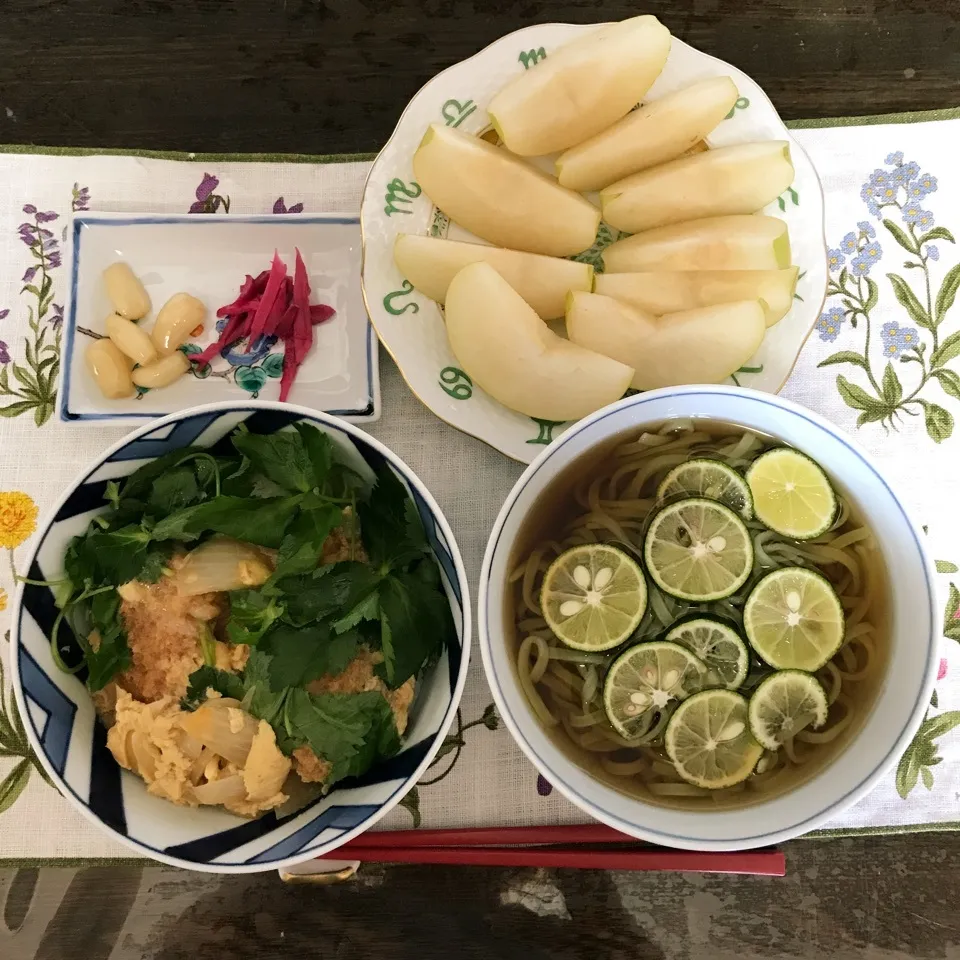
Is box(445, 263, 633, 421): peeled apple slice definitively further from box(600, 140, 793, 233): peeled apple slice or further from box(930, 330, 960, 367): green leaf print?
box(930, 330, 960, 367): green leaf print

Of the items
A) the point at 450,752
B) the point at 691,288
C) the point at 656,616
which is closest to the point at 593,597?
the point at 656,616

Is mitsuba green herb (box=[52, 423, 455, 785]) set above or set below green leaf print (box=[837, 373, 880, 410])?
below

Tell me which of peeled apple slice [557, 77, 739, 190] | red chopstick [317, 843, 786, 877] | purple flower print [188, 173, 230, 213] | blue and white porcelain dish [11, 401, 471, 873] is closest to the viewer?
blue and white porcelain dish [11, 401, 471, 873]

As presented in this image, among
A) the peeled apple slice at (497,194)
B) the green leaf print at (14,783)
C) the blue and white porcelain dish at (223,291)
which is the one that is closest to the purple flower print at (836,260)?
the peeled apple slice at (497,194)

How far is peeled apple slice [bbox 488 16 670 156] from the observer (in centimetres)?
120

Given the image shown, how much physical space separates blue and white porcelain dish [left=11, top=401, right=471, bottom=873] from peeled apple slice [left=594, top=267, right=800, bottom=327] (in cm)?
52

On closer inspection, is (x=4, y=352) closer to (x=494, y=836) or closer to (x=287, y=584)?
(x=287, y=584)

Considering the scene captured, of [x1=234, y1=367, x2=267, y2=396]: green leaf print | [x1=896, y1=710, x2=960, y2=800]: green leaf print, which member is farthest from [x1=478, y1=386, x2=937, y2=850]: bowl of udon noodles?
[x1=234, y1=367, x2=267, y2=396]: green leaf print

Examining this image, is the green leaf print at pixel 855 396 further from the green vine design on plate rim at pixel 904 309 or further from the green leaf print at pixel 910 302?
the green leaf print at pixel 910 302

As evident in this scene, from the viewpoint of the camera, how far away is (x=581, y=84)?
1.21 m

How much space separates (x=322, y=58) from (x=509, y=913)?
5.07 ft

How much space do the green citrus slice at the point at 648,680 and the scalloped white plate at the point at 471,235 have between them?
1.14ft

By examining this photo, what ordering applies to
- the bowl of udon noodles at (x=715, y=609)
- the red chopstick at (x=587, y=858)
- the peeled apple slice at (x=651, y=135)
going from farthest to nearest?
the peeled apple slice at (x=651, y=135)
the red chopstick at (x=587, y=858)
the bowl of udon noodles at (x=715, y=609)

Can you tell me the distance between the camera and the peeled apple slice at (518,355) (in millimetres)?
1113
